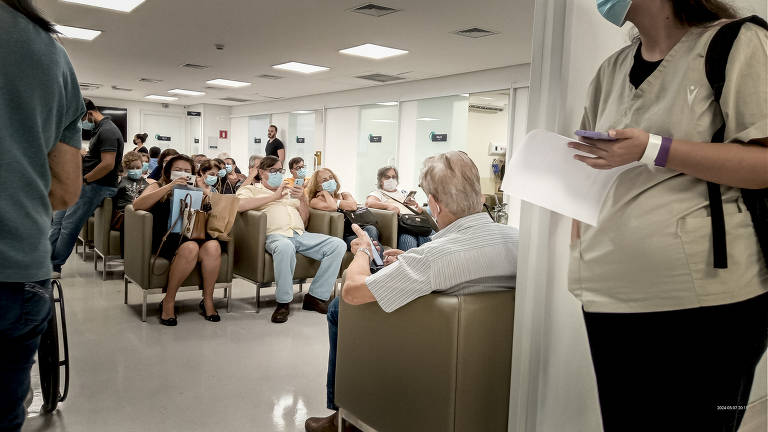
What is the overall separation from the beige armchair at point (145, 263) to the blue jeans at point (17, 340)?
313 centimetres

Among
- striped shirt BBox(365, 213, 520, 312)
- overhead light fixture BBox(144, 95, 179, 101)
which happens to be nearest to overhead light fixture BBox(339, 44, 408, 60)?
striped shirt BBox(365, 213, 520, 312)

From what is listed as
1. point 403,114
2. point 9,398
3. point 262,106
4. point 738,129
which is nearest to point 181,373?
point 9,398

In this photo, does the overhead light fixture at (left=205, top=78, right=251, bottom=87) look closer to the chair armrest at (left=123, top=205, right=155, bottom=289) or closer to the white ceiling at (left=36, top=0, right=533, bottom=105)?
the white ceiling at (left=36, top=0, right=533, bottom=105)

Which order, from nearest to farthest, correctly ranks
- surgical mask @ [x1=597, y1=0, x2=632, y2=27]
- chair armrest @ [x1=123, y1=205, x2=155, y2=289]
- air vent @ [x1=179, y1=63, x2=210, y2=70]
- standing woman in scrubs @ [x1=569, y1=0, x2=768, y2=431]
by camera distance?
standing woman in scrubs @ [x1=569, y1=0, x2=768, y2=431]
surgical mask @ [x1=597, y1=0, x2=632, y2=27]
chair armrest @ [x1=123, y1=205, x2=155, y2=289]
air vent @ [x1=179, y1=63, x2=210, y2=70]

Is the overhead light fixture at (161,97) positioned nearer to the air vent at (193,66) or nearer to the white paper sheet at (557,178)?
the air vent at (193,66)

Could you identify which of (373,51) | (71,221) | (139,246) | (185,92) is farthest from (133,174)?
(185,92)

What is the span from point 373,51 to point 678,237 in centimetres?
754

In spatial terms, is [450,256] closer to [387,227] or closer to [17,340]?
[17,340]

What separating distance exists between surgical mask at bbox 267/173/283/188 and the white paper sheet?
385 centimetres

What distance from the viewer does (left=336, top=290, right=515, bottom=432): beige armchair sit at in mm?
1763

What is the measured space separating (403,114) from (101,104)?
11279 millimetres

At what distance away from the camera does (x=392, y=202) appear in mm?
5957

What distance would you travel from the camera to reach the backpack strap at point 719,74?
101 cm

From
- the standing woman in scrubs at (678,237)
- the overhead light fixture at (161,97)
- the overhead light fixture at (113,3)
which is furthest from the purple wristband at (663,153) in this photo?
the overhead light fixture at (161,97)
